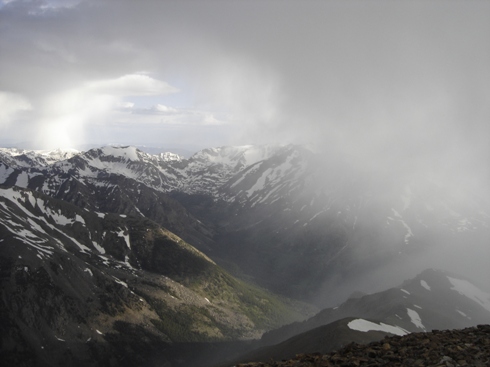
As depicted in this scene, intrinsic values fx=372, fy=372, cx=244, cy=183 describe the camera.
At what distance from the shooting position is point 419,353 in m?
34.3

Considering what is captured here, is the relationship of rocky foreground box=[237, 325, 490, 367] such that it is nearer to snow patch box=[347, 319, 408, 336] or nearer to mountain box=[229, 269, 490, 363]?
mountain box=[229, 269, 490, 363]

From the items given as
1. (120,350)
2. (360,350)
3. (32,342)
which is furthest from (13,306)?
(360,350)

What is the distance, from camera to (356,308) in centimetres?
19700

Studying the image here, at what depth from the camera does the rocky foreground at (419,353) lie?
103ft

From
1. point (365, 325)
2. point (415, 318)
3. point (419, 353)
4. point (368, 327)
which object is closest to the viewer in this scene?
point (419, 353)

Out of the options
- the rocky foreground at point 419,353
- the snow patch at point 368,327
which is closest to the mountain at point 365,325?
the snow patch at point 368,327

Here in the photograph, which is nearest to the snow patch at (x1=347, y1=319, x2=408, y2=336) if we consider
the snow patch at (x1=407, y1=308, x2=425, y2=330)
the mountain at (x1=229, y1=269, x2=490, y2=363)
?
the mountain at (x1=229, y1=269, x2=490, y2=363)

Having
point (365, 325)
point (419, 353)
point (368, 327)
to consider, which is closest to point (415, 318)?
point (365, 325)

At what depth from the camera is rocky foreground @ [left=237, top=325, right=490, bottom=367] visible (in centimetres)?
3131

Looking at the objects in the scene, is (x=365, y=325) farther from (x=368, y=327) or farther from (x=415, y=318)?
(x=415, y=318)

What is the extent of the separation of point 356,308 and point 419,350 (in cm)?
17491

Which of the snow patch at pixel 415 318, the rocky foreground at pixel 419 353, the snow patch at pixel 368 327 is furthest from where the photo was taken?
the snow patch at pixel 415 318

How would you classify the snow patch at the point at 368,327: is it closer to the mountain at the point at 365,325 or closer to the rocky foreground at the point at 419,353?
the mountain at the point at 365,325

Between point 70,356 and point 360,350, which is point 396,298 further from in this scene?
point 360,350
